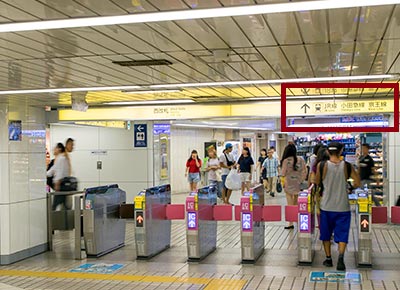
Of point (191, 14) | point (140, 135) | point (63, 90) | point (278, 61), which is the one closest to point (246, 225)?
point (278, 61)

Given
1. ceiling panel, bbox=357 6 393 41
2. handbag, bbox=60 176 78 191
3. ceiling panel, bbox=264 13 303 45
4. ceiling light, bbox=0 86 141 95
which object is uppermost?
ceiling panel, bbox=264 13 303 45

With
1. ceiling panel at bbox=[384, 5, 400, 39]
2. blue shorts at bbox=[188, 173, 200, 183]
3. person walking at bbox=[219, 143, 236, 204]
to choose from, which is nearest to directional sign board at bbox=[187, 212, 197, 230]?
ceiling panel at bbox=[384, 5, 400, 39]

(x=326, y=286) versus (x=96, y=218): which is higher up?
(x=96, y=218)

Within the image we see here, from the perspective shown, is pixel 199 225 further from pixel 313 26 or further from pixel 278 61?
pixel 313 26

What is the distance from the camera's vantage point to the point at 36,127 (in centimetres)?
910

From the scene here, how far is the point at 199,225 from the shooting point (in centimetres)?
802

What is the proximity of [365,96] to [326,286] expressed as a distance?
12.7ft

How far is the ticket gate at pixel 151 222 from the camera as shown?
8.14 m

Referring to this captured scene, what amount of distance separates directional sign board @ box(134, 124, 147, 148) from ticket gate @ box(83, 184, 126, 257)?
2691mm

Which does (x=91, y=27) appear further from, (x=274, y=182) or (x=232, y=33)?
(x=274, y=182)

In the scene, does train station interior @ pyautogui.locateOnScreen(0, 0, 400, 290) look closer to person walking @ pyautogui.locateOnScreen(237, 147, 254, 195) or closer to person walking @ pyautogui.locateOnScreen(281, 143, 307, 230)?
person walking @ pyautogui.locateOnScreen(281, 143, 307, 230)

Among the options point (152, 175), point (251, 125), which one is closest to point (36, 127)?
point (152, 175)

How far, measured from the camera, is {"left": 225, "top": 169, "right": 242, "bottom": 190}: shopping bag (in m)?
14.0

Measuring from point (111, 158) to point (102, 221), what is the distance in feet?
12.5
